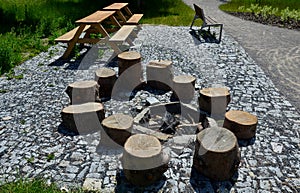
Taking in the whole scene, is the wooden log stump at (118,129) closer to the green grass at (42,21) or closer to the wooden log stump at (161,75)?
the wooden log stump at (161,75)

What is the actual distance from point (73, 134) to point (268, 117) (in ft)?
9.52

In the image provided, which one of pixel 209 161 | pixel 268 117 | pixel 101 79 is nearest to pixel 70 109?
pixel 101 79

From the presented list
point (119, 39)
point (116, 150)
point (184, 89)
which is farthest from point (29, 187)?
point (119, 39)

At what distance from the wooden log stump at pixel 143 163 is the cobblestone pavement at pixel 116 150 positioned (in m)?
0.10

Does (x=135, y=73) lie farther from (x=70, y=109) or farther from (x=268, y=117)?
(x=268, y=117)

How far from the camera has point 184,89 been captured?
4.78 metres

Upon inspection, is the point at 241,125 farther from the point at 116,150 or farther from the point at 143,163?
the point at 116,150

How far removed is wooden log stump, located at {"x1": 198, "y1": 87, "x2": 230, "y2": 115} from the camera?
4.23m

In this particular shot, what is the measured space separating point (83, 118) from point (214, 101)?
1.90 meters

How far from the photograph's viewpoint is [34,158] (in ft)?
11.0

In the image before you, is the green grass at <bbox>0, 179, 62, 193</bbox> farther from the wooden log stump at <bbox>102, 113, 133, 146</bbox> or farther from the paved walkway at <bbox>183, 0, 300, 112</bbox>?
the paved walkway at <bbox>183, 0, 300, 112</bbox>

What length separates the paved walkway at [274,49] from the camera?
230 inches

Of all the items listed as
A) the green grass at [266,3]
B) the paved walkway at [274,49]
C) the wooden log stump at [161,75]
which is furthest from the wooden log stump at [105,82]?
the green grass at [266,3]

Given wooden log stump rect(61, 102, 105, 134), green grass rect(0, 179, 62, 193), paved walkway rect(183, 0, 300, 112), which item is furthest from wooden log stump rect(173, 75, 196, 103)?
green grass rect(0, 179, 62, 193)
